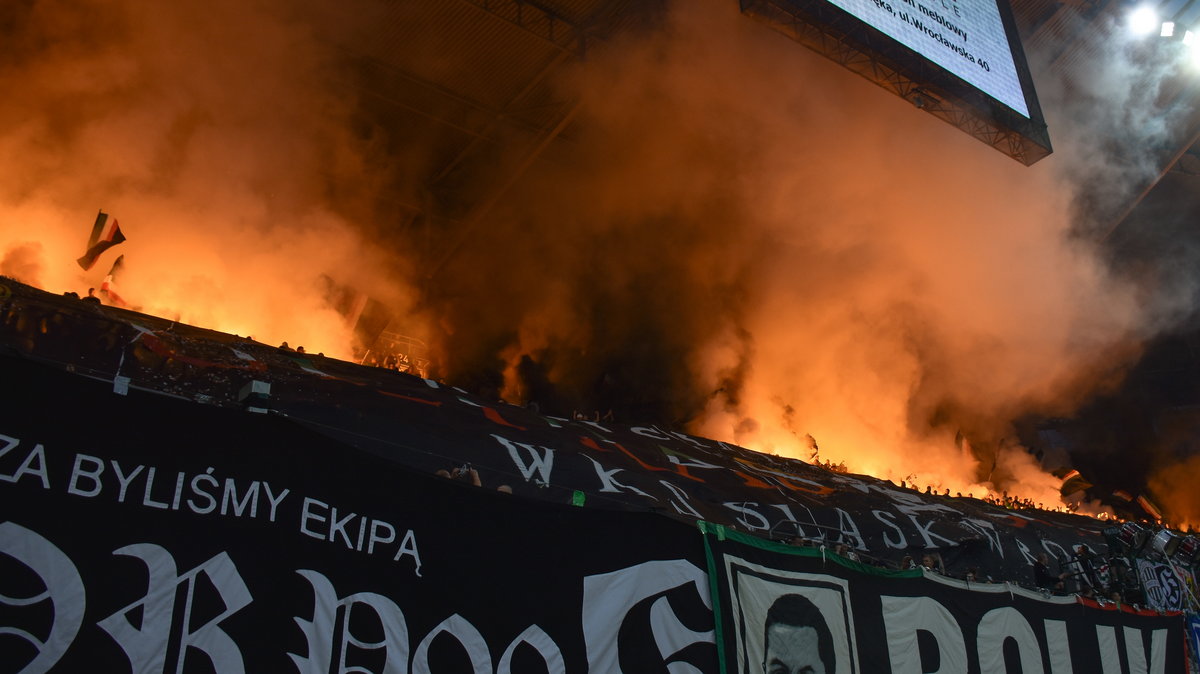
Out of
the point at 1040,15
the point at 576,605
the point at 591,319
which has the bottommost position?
the point at 576,605

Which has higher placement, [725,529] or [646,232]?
[646,232]

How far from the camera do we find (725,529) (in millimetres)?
3516

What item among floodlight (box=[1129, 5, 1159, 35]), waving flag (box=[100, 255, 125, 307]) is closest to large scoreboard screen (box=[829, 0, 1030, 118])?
floodlight (box=[1129, 5, 1159, 35])

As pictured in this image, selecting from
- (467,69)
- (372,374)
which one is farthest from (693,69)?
(372,374)

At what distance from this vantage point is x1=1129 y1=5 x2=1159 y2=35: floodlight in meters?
10.9

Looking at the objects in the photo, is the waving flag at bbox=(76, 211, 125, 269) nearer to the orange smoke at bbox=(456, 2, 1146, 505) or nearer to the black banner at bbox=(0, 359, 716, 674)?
the orange smoke at bbox=(456, 2, 1146, 505)

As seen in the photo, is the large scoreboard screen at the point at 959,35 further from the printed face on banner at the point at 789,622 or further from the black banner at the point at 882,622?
the printed face on banner at the point at 789,622

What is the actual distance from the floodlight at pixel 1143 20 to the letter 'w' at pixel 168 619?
12025 mm

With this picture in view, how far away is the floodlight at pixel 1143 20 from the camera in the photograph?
10.9 m

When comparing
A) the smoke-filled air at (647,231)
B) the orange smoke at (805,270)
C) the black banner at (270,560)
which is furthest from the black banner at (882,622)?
the orange smoke at (805,270)

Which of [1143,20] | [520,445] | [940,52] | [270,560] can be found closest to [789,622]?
[270,560]

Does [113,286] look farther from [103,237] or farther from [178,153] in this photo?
[178,153]

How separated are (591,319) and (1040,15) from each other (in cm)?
692

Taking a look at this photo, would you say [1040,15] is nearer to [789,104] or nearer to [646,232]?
[789,104]
